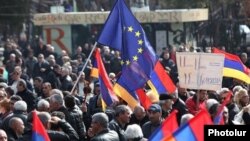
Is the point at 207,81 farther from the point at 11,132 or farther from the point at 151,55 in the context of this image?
the point at 11,132

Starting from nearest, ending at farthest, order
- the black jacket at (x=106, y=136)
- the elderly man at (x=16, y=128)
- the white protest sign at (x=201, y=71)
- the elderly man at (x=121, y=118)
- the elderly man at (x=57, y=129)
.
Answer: the black jacket at (x=106, y=136), the elderly man at (x=57, y=129), the elderly man at (x=16, y=128), the elderly man at (x=121, y=118), the white protest sign at (x=201, y=71)

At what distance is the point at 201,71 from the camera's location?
16.2m

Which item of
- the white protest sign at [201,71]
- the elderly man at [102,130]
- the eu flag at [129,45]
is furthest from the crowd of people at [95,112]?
the eu flag at [129,45]

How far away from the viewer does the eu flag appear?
16.9 meters

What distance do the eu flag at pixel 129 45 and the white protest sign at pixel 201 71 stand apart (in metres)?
0.81

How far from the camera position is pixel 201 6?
3997 centimetres

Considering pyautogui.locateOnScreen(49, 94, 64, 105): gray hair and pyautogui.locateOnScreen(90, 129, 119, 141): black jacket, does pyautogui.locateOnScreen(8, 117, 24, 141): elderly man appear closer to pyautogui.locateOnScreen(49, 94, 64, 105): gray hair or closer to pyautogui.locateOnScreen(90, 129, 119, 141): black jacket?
pyautogui.locateOnScreen(90, 129, 119, 141): black jacket

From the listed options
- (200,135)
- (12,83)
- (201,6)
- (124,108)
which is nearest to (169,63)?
(12,83)

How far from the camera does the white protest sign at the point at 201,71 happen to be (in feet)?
52.7

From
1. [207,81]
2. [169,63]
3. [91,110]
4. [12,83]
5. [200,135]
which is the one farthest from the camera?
[169,63]

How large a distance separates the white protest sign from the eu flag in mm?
806

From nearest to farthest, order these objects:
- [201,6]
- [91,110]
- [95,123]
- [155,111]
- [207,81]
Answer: [95,123] < [155,111] < [207,81] < [91,110] < [201,6]

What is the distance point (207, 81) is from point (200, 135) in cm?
522

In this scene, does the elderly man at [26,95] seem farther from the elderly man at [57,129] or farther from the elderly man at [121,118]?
the elderly man at [57,129]
